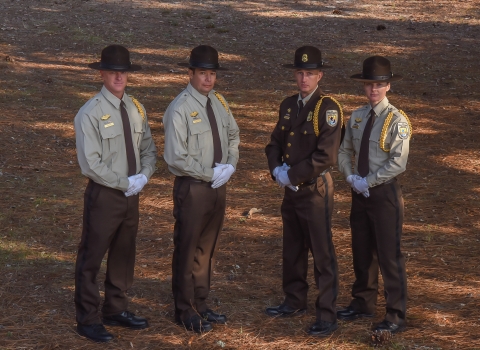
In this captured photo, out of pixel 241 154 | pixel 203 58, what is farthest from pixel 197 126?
pixel 241 154

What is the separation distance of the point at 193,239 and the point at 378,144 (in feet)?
5.67

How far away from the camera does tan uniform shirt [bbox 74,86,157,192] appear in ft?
17.6

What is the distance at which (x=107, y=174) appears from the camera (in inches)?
211

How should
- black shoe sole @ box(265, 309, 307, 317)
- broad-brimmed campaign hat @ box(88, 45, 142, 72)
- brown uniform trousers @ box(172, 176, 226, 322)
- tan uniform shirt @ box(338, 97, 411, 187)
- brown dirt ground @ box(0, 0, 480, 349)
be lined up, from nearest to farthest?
broad-brimmed campaign hat @ box(88, 45, 142, 72), tan uniform shirt @ box(338, 97, 411, 187), brown uniform trousers @ box(172, 176, 226, 322), brown dirt ground @ box(0, 0, 480, 349), black shoe sole @ box(265, 309, 307, 317)

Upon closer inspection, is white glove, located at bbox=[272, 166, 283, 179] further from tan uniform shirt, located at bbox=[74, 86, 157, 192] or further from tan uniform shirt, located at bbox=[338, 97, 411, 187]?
tan uniform shirt, located at bbox=[74, 86, 157, 192]

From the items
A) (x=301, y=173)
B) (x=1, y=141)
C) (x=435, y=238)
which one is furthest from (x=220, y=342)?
(x=1, y=141)

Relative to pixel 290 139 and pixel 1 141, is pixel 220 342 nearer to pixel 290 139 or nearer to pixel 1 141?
pixel 290 139

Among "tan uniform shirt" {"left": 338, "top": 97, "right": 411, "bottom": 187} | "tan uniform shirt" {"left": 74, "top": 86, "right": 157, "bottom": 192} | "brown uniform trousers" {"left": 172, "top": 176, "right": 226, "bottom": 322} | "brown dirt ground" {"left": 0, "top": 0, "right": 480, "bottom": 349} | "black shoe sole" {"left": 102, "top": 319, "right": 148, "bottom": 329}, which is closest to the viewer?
"tan uniform shirt" {"left": 74, "top": 86, "right": 157, "bottom": 192}

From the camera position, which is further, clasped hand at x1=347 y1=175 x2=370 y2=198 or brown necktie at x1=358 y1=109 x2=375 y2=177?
brown necktie at x1=358 y1=109 x2=375 y2=177

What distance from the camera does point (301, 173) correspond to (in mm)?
5598

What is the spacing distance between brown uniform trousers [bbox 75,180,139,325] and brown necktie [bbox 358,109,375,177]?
190cm

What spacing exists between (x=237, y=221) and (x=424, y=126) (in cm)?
475

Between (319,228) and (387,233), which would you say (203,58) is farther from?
(387,233)

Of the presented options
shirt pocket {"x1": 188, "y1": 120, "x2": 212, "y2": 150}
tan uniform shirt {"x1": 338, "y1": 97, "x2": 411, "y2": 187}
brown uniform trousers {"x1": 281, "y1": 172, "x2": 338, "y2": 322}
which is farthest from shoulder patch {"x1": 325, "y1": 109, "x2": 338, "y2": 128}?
shirt pocket {"x1": 188, "y1": 120, "x2": 212, "y2": 150}
